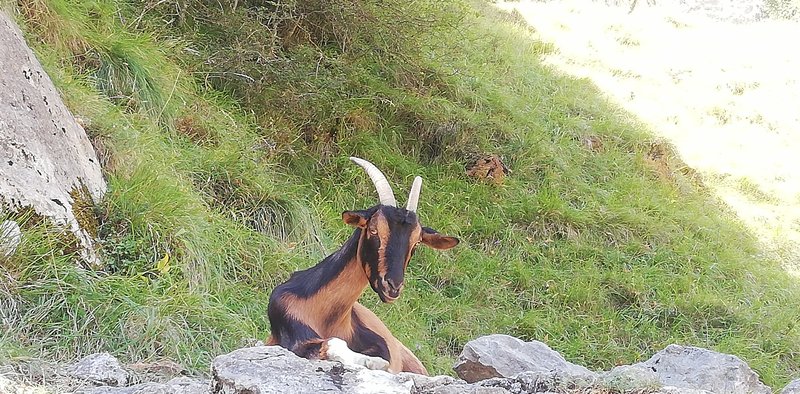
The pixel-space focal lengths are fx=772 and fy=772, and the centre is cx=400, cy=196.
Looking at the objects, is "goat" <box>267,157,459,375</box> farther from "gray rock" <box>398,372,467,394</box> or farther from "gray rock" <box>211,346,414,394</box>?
"gray rock" <box>211,346,414,394</box>

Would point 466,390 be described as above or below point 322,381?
below

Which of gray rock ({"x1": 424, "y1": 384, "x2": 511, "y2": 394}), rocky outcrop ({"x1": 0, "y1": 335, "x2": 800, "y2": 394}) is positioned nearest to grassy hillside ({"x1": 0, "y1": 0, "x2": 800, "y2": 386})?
rocky outcrop ({"x1": 0, "y1": 335, "x2": 800, "y2": 394})

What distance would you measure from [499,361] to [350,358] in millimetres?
1162

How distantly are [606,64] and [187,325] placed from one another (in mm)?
10432

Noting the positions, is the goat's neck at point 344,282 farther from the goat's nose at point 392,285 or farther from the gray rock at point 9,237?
the gray rock at point 9,237

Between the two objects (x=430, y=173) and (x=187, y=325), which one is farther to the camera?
(x=430, y=173)

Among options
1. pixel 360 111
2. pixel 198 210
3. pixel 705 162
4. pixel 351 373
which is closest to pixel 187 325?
pixel 198 210

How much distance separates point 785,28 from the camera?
17297mm

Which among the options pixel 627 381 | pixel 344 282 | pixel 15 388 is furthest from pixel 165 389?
pixel 627 381

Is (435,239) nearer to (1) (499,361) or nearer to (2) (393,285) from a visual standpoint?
(2) (393,285)

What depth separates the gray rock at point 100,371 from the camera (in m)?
2.69

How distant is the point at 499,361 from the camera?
3471 millimetres

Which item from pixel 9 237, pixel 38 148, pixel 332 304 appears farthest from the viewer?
pixel 38 148

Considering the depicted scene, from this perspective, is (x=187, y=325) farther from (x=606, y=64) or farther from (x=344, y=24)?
(x=606, y=64)
